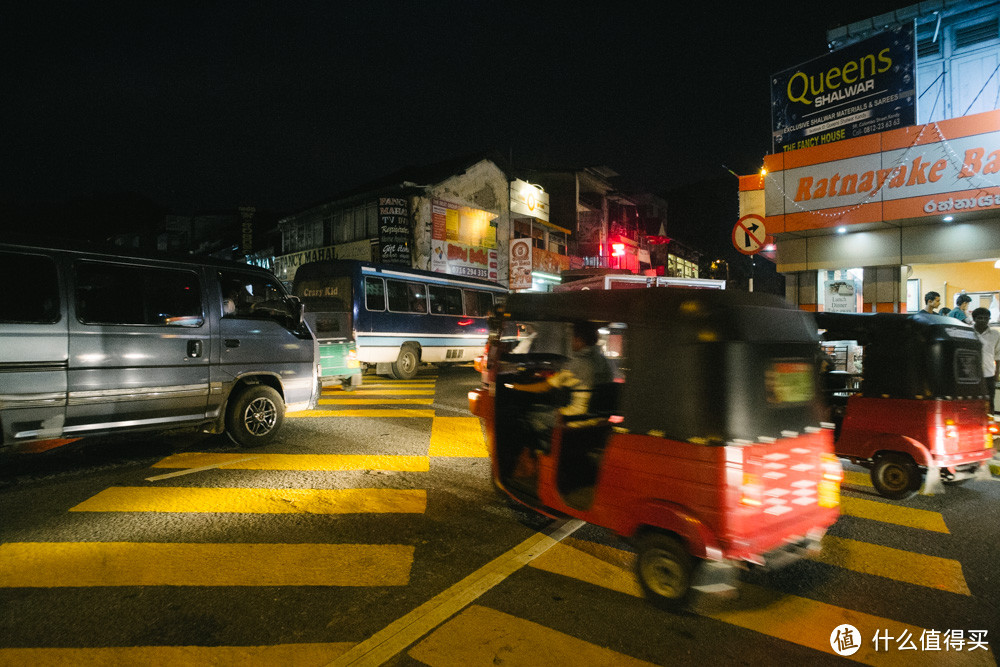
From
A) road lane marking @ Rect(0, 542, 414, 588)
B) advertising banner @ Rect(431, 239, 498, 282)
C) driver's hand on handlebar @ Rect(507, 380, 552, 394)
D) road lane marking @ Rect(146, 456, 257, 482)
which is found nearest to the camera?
road lane marking @ Rect(0, 542, 414, 588)

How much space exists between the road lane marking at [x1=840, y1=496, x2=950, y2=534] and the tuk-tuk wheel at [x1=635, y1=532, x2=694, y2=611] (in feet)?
9.98

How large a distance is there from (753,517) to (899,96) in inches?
536

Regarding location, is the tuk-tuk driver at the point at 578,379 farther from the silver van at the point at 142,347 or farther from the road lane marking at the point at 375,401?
the road lane marking at the point at 375,401

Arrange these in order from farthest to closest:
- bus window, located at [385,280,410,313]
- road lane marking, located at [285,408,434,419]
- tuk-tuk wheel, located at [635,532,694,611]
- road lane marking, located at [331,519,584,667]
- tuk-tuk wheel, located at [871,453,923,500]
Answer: bus window, located at [385,280,410,313] < road lane marking, located at [285,408,434,419] < tuk-tuk wheel, located at [871,453,923,500] < tuk-tuk wheel, located at [635,532,694,611] < road lane marking, located at [331,519,584,667]

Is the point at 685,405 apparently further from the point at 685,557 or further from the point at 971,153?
the point at 971,153

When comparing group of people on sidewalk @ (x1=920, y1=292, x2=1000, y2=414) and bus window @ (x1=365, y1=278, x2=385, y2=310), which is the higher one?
bus window @ (x1=365, y1=278, x2=385, y2=310)

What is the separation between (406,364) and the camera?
15508mm

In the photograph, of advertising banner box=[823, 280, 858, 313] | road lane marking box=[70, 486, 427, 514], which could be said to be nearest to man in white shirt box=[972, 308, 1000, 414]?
advertising banner box=[823, 280, 858, 313]

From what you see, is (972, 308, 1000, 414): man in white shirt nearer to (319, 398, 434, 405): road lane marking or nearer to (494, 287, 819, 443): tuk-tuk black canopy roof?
(494, 287, 819, 443): tuk-tuk black canopy roof

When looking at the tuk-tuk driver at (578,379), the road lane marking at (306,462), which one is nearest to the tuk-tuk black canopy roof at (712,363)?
the tuk-tuk driver at (578,379)

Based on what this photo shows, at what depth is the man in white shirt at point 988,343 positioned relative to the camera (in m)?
7.90

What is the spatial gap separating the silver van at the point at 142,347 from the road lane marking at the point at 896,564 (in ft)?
21.4

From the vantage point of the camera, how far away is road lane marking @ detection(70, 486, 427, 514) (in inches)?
197

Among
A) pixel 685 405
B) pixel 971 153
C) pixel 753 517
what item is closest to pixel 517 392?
pixel 685 405
